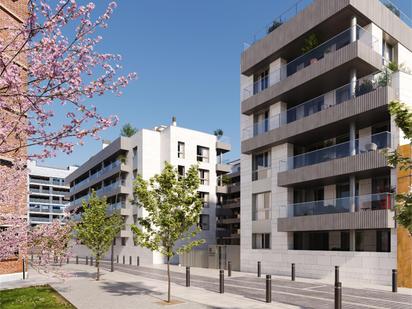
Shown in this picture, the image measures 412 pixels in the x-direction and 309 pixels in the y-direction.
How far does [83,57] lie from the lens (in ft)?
19.3

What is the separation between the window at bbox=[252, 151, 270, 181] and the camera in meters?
30.5

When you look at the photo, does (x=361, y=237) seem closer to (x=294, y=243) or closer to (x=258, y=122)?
(x=294, y=243)

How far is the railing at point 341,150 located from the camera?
2172 centimetres

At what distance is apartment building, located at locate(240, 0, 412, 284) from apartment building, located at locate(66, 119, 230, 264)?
13.6 meters

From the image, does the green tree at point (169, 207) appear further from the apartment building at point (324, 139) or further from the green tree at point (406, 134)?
the apartment building at point (324, 139)

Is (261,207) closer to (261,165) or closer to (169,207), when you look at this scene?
(261,165)

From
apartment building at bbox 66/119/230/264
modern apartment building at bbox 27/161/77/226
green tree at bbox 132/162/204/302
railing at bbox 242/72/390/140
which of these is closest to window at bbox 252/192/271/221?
railing at bbox 242/72/390/140

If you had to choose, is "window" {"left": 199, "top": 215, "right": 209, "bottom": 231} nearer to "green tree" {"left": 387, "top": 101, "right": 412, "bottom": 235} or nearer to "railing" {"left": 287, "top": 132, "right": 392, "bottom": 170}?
"railing" {"left": 287, "top": 132, "right": 392, "bottom": 170}

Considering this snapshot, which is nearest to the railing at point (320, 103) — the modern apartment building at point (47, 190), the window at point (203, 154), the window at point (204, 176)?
the window at point (203, 154)

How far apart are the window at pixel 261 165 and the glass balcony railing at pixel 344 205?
410cm

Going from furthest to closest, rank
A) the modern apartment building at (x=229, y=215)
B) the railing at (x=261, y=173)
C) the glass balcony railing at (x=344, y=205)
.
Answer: the modern apartment building at (x=229, y=215)
the railing at (x=261, y=173)
the glass balcony railing at (x=344, y=205)

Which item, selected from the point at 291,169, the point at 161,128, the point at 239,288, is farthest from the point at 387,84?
the point at 161,128

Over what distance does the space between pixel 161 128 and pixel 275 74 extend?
23.5m

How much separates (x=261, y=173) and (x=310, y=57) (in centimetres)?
940
